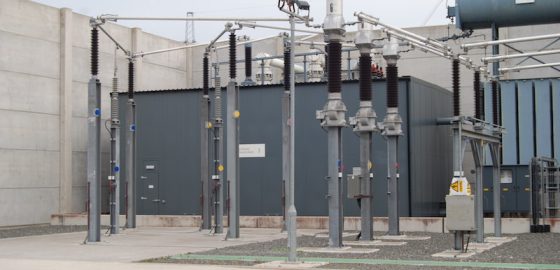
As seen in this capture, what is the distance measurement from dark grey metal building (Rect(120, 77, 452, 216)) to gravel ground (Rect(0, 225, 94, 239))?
4327 millimetres

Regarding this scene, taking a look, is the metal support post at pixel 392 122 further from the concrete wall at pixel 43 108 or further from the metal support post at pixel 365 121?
the concrete wall at pixel 43 108

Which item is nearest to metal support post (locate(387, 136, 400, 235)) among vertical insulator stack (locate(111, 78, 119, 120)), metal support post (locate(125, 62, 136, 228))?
vertical insulator stack (locate(111, 78, 119, 120))

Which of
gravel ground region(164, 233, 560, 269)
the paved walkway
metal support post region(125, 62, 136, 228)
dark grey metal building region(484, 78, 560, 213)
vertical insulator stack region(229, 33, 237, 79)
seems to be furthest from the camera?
dark grey metal building region(484, 78, 560, 213)

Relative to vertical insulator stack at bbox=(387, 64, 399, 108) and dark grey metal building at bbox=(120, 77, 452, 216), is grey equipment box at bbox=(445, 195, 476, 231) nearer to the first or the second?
vertical insulator stack at bbox=(387, 64, 399, 108)

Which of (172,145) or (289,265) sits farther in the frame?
(172,145)

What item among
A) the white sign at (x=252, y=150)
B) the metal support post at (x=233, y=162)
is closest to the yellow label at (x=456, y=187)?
the metal support post at (x=233, y=162)

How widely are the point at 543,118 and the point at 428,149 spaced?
180 inches

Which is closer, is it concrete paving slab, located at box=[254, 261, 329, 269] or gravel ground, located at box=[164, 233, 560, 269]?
concrete paving slab, located at box=[254, 261, 329, 269]

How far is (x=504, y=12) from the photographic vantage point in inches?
1275

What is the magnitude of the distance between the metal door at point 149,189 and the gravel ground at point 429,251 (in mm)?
11923

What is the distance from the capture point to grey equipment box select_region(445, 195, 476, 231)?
807 inches

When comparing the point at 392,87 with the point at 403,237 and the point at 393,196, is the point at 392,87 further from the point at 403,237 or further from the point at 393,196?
the point at 403,237

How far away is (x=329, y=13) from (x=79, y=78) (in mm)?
18538

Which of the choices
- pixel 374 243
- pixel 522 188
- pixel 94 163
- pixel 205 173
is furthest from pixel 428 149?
pixel 94 163
